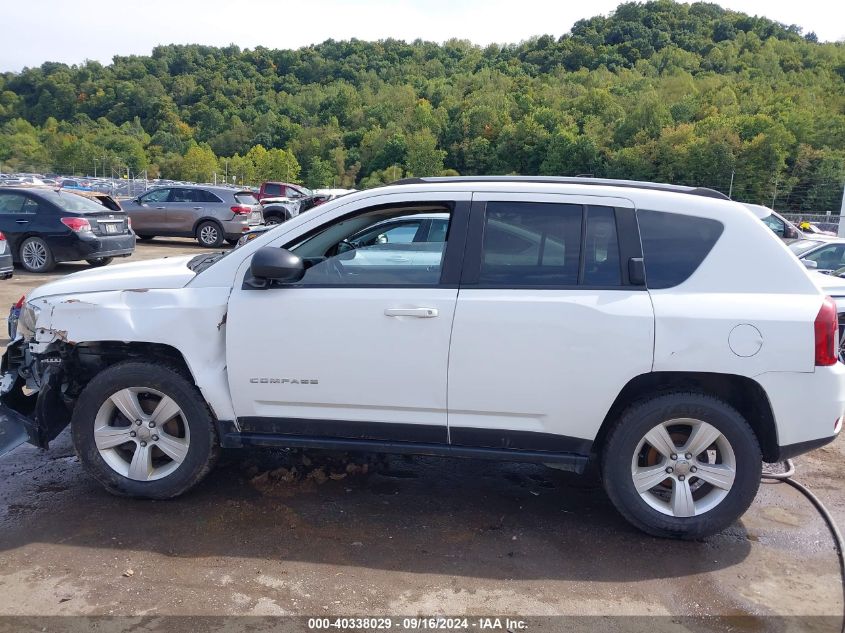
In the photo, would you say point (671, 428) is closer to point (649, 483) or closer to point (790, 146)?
point (649, 483)

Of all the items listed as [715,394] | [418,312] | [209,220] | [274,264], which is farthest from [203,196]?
[715,394]

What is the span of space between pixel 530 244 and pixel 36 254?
38.2ft

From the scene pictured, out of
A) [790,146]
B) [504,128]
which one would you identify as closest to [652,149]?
[790,146]

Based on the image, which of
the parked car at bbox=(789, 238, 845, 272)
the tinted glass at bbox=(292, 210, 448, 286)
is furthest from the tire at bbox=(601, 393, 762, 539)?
the parked car at bbox=(789, 238, 845, 272)

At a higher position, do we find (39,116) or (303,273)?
(39,116)

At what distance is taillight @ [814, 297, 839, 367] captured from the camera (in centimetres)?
361

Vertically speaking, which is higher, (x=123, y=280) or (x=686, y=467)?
(x=123, y=280)

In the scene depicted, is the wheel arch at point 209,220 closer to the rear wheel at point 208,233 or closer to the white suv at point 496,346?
the rear wheel at point 208,233

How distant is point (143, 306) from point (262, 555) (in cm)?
153

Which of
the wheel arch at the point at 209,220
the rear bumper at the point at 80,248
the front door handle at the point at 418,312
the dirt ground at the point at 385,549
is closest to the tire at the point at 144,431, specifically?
the dirt ground at the point at 385,549

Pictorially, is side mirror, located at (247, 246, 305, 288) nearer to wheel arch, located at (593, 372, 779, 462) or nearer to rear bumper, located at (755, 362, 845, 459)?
wheel arch, located at (593, 372, 779, 462)

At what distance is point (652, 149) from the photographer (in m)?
71.3

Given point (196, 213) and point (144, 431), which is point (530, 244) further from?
point (196, 213)

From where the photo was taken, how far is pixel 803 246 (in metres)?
11.0
